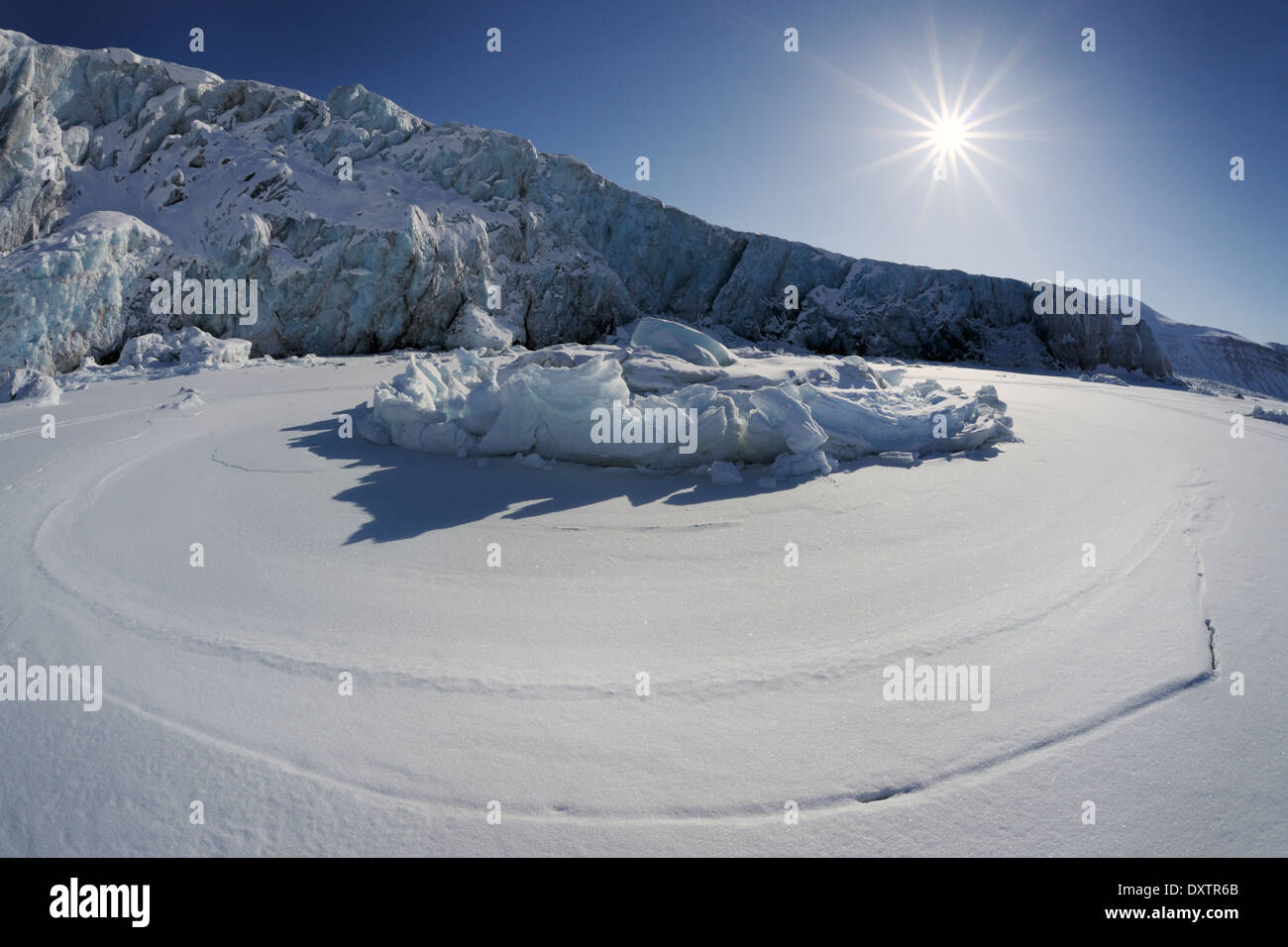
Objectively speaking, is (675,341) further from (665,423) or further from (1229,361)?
(1229,361)

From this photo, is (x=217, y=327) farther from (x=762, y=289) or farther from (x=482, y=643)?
(x=762, y=289)

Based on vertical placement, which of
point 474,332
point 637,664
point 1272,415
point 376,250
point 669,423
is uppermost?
point 376,250

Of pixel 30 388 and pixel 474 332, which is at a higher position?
pixel 474 332

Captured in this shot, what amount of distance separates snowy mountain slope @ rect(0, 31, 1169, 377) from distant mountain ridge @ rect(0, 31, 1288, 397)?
2.2 inches

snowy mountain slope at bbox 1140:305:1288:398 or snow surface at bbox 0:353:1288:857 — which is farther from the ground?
snowy mountain slope at bbox 1140:305:1288:398

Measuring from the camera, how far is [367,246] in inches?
608

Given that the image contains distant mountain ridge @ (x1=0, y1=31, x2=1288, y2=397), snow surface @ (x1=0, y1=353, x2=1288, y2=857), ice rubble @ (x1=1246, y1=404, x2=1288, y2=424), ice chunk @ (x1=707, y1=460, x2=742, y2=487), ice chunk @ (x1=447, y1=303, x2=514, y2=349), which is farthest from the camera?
ice chunk @ (x1=447, y1=303, x2=514, y2=349)

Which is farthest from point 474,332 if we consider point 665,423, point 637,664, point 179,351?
point 637,664

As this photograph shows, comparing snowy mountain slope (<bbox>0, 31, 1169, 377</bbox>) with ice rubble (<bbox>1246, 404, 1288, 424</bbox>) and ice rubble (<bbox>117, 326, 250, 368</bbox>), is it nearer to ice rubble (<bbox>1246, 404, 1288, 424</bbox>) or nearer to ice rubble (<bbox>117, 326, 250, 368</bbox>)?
ice rubble (<bbox>117, 326, 250, 368</bbox>)

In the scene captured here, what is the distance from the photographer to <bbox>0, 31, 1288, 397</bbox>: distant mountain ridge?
1280 centimetres

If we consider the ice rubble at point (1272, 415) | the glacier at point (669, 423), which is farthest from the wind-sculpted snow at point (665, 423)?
the ice rubble at point (1272, 415)

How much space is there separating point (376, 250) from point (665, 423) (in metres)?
13.9

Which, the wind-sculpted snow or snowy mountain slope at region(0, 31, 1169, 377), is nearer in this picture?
the wind-sculpted snow

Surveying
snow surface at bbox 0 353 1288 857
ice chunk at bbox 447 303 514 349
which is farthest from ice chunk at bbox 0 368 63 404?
ice chunk at bbox 447 303 514 349
